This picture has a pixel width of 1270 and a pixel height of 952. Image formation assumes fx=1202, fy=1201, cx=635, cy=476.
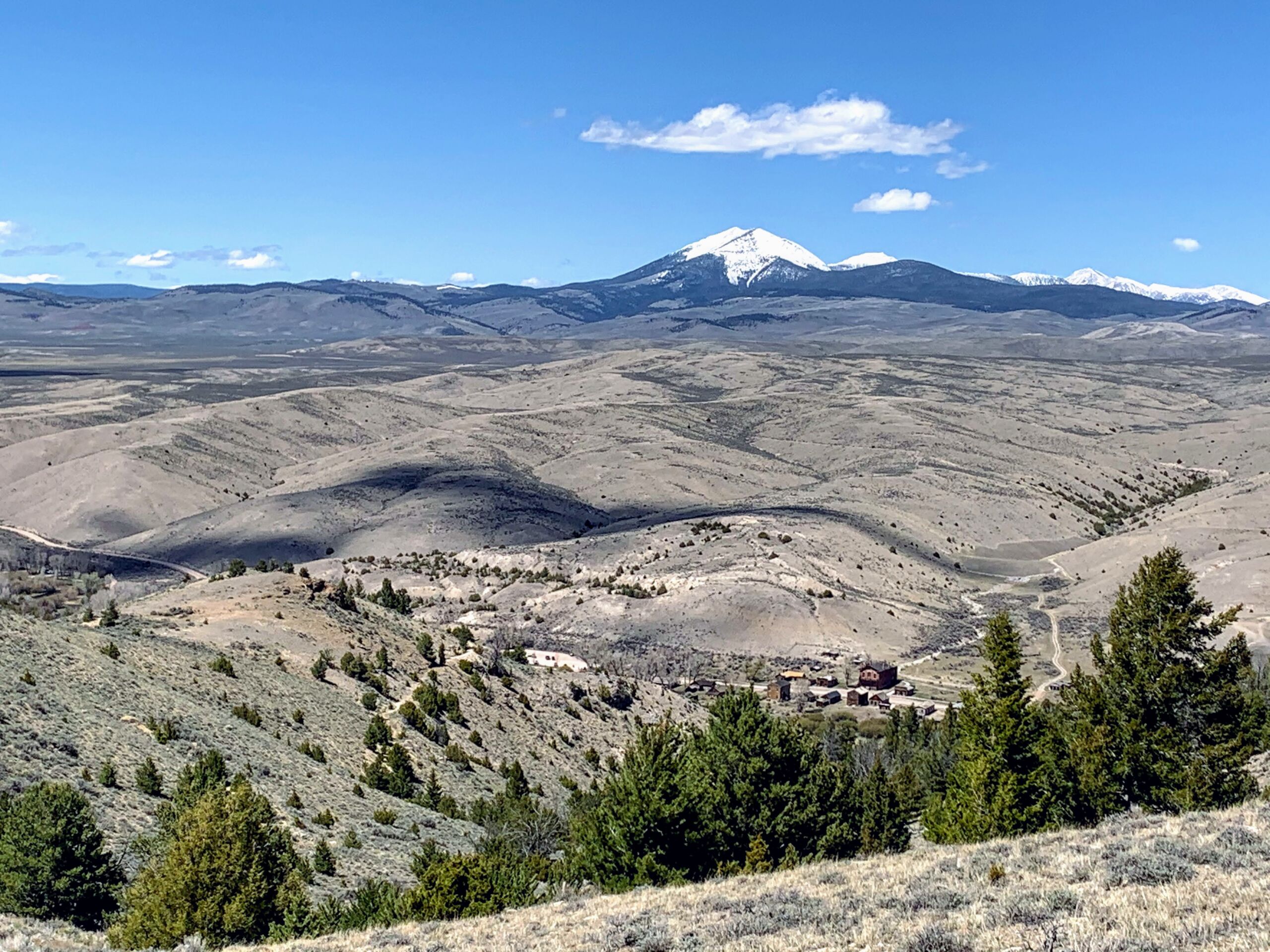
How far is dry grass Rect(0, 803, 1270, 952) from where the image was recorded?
506 inches

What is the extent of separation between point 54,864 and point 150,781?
7.65 m

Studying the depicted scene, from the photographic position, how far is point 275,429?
609ft

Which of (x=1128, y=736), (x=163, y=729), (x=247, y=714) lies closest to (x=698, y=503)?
(x=247, y=714)

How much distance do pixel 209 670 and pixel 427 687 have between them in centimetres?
830

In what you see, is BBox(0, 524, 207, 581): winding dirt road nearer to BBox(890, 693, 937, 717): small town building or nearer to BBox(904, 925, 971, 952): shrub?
BBox(890, 693, 937, 717): small town building

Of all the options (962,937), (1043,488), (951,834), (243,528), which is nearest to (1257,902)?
Answer: (962,937)

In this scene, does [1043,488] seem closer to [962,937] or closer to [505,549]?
[505,549]

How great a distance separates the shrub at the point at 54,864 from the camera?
68.3 feet

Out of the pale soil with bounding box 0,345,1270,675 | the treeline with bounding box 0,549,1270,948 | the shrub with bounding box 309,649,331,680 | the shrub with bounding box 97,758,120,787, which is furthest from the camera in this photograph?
the pale soil with bounding box 0,345,1270,675

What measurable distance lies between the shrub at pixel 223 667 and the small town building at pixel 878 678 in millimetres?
44518

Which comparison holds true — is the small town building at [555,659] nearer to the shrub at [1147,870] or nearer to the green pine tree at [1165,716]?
the green pine tree at [1165,716]

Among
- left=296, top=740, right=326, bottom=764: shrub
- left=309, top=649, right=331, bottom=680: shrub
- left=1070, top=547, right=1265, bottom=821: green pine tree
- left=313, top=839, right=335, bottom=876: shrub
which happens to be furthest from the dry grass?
left=309, top=649, right=331, bottom=680: shrub

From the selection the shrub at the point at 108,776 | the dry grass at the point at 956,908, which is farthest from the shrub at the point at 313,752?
the dry grass at the point at 956,908

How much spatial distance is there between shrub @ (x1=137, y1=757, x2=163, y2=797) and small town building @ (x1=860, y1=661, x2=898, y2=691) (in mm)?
53098
